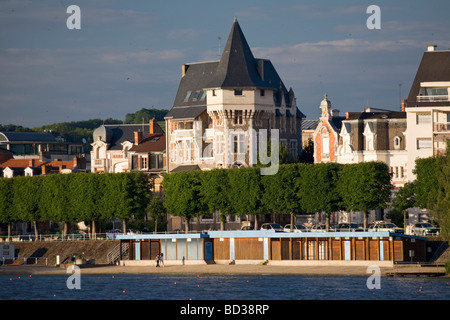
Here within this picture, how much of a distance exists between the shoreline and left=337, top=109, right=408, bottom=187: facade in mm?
28935

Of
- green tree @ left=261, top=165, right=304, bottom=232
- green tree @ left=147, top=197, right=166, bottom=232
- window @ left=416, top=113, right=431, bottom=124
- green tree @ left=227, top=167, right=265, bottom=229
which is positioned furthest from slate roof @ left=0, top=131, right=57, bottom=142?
window @ left=416, top=113, right=431, bottom=124

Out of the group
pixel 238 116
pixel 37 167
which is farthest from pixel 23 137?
pixel 238 116

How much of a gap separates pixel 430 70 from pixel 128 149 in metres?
50.7

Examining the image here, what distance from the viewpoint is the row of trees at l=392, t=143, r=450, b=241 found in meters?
101

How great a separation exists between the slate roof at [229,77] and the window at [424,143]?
2239 cm

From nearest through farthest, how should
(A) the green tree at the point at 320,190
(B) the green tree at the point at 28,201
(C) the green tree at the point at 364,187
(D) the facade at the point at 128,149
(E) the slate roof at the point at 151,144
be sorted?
(C) the green tree at the point at 364,187
(A) the green tree at the point at 320,190
(B) the green tree at the point at 28,201
(D) the facade at the point at 128,149
(E) the slate roof at the point at 151,144

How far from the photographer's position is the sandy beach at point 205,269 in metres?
104

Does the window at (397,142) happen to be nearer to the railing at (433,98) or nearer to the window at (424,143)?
the window at (424,143)

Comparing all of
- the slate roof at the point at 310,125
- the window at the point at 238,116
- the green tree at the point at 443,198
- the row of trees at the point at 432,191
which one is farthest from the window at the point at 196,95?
the slate roof at the point at 310,125

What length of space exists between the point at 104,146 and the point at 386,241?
72.7 m

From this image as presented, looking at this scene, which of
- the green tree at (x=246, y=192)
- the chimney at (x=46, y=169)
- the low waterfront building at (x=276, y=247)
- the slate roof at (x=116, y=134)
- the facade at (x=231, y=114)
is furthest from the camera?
the slate roof at (x=116, y=134)

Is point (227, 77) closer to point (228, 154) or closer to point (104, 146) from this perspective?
point (228, 154)
